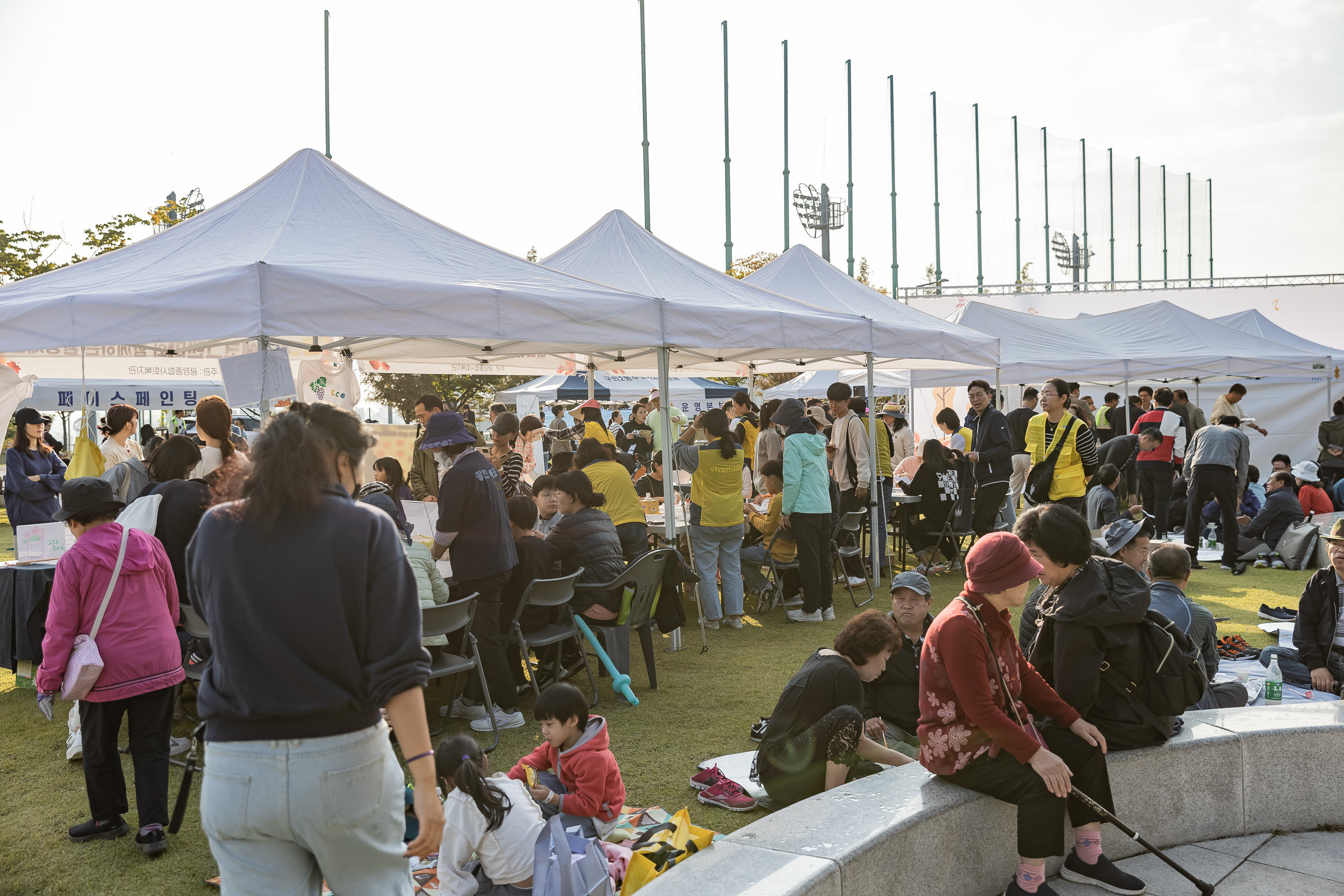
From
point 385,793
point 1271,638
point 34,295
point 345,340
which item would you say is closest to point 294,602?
point 385,793

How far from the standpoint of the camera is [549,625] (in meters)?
5.86

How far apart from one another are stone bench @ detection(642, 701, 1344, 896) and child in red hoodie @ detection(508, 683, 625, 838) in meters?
0.76

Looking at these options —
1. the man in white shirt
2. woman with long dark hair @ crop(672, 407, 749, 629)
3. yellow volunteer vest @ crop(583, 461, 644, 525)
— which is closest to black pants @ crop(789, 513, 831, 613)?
woman with long dark hair @ crop(672, 407, 749, 629)

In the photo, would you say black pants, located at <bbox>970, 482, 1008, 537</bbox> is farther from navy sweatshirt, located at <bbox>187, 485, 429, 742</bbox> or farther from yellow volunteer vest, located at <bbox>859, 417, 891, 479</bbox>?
navy sweatshirt, located at <bbox>187, 485, 429, 742</bbox>

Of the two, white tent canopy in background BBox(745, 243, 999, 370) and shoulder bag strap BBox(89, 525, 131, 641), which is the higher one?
white tent canopy in background BBox(745, 243, 999, 370)

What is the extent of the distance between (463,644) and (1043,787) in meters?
2.96

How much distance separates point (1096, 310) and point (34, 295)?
26.6 m

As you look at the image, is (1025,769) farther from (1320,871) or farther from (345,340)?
(345,340)

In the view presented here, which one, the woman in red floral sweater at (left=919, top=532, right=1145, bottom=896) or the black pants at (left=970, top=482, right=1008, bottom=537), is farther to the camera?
the black pants at (left=970, top=482, right=1008, bottom=537)

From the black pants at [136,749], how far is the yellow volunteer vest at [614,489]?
11.4 ft

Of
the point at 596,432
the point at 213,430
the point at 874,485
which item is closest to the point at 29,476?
the point at 596,432

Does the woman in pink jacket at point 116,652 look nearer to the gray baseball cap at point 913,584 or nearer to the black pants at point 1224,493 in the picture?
the gray baseball cap at point 913,584

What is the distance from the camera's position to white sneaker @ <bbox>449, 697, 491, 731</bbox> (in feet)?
17.7

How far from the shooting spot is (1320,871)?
11.6 feet
